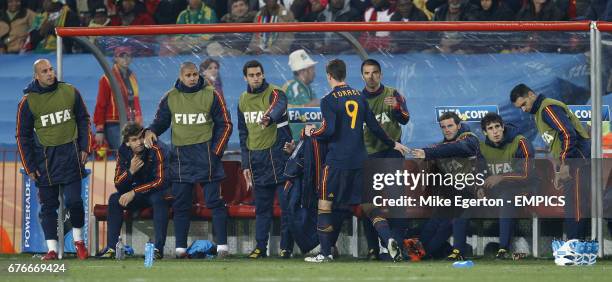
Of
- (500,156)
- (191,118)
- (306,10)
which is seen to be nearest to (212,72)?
(191,118)

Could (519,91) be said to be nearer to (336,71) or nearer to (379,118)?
(379,118)

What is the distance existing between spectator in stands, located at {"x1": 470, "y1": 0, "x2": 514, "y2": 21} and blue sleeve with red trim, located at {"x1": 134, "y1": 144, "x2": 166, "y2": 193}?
4846 millimetres

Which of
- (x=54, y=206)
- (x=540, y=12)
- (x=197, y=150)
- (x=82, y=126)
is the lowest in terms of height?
(x=54, y=206)

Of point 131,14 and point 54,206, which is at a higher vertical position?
point 131,14

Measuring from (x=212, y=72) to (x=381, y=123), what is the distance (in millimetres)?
1879

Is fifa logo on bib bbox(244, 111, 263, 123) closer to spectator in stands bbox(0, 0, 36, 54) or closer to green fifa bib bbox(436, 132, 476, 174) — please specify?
green fifa bib bbox(436, 132, 476, 174)

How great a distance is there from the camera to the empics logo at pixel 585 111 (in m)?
14.1

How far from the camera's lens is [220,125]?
14320mm

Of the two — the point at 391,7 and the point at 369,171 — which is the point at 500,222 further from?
the point at 391,7

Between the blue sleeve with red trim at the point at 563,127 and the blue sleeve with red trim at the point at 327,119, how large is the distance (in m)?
2.08

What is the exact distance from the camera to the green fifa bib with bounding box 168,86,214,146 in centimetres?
1434

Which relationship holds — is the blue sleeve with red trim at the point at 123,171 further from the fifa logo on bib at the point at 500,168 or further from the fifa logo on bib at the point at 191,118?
the fifa logo on bib at the point at 500,168

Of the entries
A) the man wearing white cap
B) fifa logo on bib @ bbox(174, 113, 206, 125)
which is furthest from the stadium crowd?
fifa logo on bib @ bbox(174, 113, 206, 125)

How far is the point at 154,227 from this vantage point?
14602mm
